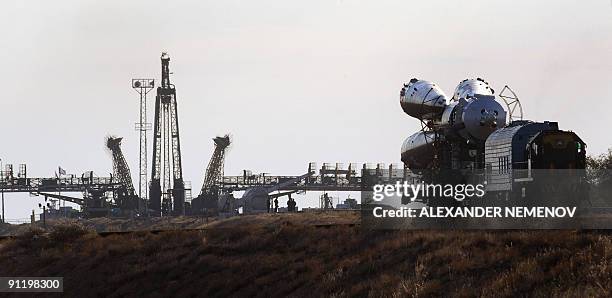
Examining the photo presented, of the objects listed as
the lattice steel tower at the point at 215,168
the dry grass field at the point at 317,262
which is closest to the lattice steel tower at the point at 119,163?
the lattice steel tower at the point at 215,168

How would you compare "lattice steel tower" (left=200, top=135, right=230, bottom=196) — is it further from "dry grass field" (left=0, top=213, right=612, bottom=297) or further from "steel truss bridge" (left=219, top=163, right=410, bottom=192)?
"dry grass field" (left=0, top=213, right=612, bottom=297)

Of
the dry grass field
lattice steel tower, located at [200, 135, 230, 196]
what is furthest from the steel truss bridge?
the dry grass field

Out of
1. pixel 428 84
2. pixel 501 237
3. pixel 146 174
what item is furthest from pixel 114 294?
pixel 146 174

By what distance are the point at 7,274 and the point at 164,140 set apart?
10739cm

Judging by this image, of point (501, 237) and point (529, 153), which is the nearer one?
point (501, 237)

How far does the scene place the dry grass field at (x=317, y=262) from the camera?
2697 cm

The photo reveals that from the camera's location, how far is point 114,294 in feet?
127

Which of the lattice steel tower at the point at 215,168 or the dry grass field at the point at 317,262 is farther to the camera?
the lattice steel tower at the point at 215,168

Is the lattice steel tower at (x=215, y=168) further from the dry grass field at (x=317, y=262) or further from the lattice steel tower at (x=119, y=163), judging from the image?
the dry grass field at (x=317, y=262)

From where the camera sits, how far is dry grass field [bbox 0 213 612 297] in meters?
27.0

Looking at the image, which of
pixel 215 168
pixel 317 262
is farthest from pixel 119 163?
pixel 317 262

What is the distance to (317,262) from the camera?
35.8 meters

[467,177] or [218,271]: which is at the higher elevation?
[467,177]

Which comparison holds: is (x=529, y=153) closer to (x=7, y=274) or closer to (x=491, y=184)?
(x=491, y=184)
